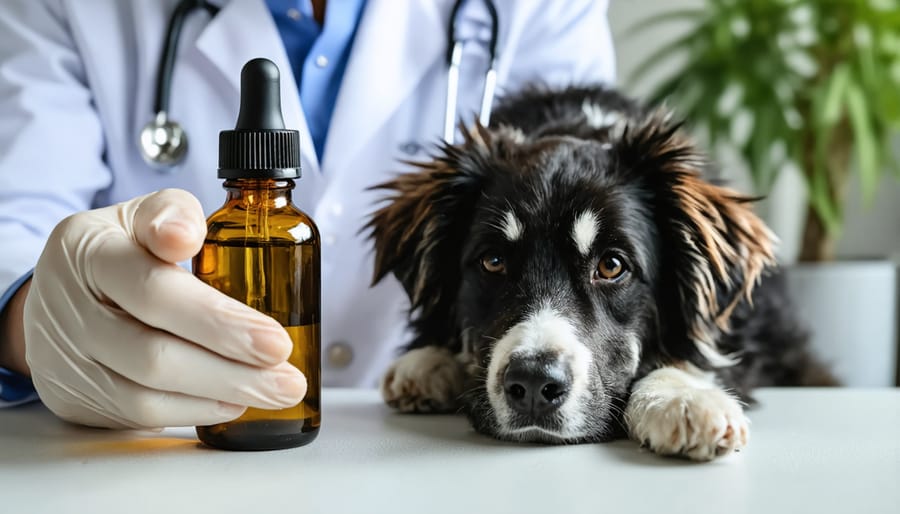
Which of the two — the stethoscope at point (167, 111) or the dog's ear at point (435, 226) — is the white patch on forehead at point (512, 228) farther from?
the stethoscope at point (167, 111)

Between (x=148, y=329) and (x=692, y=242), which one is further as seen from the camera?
(x=692, y=242)

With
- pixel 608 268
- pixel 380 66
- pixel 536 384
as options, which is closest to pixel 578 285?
pixel 608 268

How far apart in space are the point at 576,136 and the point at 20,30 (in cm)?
97

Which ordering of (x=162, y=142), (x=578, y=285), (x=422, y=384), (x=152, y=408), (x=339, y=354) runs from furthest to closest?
1. (x=339, y=354)
2. (x=162, y=142)
3. (x=422, y=384)
4. (x=578, y=285)
5. (x=152, y=408)

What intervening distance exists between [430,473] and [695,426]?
0.32 m

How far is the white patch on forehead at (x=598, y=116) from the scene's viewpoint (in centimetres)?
162

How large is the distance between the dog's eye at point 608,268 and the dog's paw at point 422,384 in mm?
286

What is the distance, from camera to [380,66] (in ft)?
5.59

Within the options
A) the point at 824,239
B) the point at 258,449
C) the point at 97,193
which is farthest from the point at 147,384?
the point at 824,239

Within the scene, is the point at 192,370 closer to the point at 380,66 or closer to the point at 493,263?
the point at 493,263

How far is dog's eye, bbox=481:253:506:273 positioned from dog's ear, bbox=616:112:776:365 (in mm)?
237

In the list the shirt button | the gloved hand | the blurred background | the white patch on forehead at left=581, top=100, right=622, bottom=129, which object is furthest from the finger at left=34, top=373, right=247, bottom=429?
the blurred background

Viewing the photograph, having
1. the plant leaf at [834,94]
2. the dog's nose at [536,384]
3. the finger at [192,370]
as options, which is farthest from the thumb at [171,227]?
the plant leaf at [834,94]

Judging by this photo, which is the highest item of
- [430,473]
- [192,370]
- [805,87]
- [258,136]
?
[805,87]
